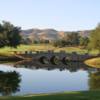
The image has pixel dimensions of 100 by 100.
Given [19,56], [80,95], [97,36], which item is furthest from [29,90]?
[19,56]

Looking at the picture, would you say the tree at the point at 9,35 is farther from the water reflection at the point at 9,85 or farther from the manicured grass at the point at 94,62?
the water reflection at the point at 9,85

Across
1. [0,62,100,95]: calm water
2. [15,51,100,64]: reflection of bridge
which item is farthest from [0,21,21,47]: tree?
[0,62,100,95]: calm water

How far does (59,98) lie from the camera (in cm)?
2639

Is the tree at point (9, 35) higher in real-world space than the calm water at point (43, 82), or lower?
higher

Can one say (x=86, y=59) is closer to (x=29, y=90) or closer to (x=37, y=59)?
(x=37, y=59)

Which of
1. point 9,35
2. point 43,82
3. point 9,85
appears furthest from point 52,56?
point 9,85

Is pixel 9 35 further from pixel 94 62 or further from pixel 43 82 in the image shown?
pixel 43 82

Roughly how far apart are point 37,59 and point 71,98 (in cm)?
10872

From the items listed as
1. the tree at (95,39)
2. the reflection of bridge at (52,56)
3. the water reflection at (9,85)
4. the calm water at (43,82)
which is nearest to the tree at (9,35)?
the reflection of bridge at (52,56)

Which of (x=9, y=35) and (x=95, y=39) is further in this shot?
(x=9, y=35)

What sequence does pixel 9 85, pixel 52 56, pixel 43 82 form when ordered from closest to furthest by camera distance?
1. pixel 9 85
2. pixel 43 82
3. pixel 52 56

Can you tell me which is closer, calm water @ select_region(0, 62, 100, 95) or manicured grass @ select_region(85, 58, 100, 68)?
calm water @ select_region(0, 62, 100, 95)

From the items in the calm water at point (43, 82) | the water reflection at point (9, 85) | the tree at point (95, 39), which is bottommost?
the calm water at point (43, 82)

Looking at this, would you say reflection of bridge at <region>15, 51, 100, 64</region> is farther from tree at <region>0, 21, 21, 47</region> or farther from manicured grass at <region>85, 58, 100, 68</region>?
manicured grass at <region>85, 58, 100, 68</region>
